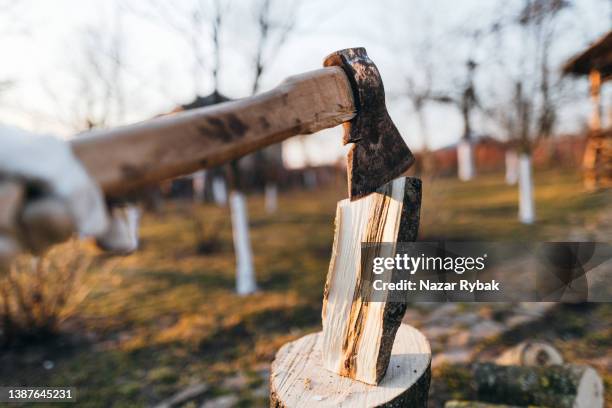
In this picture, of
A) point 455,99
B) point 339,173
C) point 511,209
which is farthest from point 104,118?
point 339,173

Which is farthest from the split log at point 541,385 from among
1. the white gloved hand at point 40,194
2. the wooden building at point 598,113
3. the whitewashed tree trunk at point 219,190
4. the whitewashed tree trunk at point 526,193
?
the whitewashed tree trunk at point 219,190

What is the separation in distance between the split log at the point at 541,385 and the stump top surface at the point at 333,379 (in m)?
1.09

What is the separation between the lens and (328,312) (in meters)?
1.55

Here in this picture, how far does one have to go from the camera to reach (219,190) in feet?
53.4

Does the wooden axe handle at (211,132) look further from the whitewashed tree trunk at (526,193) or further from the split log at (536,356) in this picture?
the whitewashed tree trunk at (526,193)

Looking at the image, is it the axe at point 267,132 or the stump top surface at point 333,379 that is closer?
the axe at point 267,132

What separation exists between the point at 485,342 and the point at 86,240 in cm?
351

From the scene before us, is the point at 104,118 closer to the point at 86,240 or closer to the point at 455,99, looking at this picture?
the point at 455,99

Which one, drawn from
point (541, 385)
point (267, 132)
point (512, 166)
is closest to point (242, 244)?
point (541, 385)

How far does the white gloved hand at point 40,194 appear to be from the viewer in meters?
0.69

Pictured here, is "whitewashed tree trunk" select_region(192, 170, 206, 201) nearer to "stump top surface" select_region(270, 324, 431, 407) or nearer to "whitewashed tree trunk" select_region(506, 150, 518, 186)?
"whitewashed tree trunk" select_region(506, 150, 518, 186)

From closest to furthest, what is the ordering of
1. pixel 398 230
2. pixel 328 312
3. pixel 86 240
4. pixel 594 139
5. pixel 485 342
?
1. pixel 86 240
2. pixel 398 230
3. pixel 328 312
4. pixel 485 342
5. pixel 594 139

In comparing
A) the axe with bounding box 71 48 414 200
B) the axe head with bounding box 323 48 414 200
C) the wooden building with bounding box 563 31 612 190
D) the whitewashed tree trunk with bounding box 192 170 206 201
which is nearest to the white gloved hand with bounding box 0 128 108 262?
the axe with bounding box 71 48 414 200

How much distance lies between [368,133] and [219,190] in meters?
15.4
